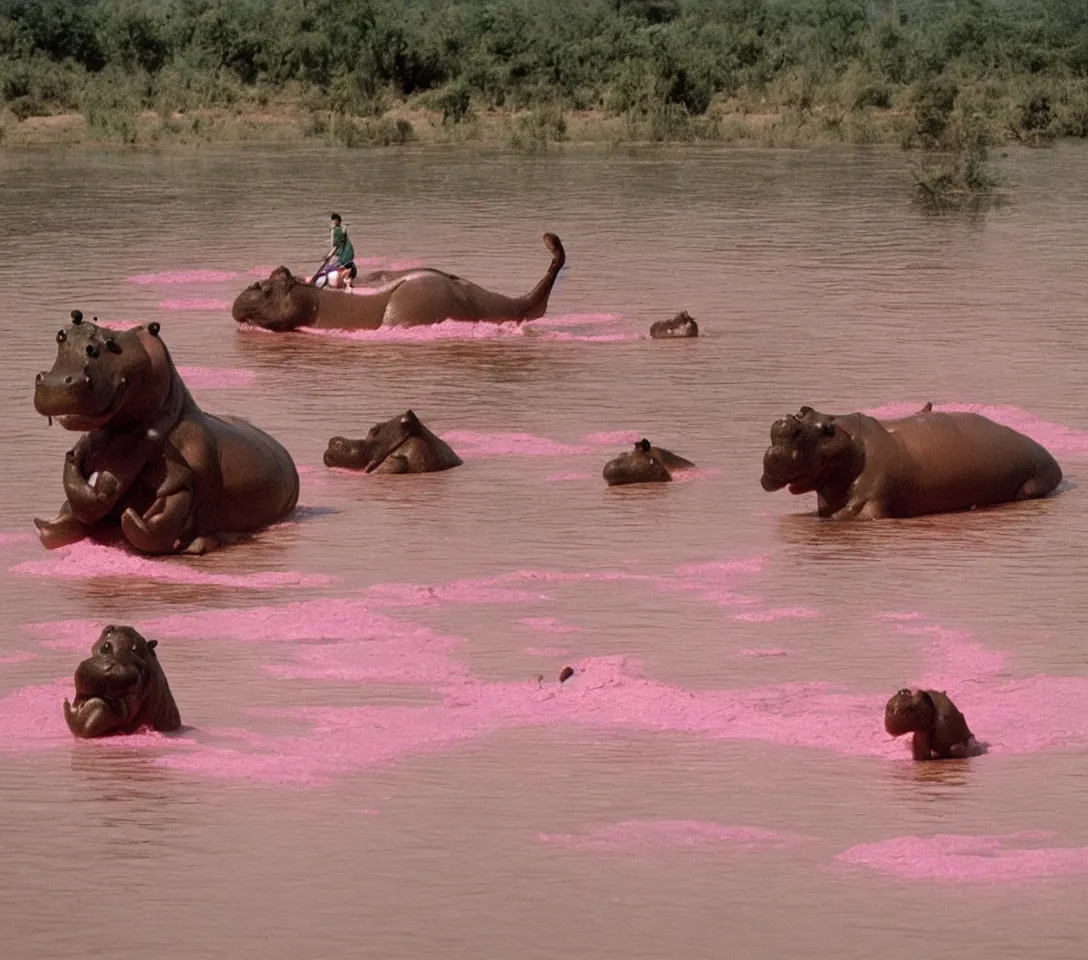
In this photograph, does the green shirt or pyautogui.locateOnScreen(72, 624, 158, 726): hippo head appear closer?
pyautogui.locateOnScreen(72, 624, 158, 726): hippo head

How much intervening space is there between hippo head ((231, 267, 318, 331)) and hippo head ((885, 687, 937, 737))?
45.7ft

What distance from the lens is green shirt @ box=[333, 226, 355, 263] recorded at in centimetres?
2445

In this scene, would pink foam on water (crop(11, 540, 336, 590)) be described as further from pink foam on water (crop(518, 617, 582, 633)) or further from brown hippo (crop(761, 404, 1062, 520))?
brown hippo (crop(761, 404, 1062, 520))

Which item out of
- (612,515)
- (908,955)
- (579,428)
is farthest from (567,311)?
(908,955)

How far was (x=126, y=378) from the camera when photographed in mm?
13594

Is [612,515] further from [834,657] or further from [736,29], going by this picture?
[736,29]

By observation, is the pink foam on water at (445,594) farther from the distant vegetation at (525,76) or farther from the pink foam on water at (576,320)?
the distant vegetation at (525,76)

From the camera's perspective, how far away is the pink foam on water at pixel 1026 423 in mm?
17031

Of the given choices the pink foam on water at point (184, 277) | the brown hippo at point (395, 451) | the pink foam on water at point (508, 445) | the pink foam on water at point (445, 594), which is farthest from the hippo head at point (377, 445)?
the pink foam on water at point (184, 277)

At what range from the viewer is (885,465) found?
14719mm

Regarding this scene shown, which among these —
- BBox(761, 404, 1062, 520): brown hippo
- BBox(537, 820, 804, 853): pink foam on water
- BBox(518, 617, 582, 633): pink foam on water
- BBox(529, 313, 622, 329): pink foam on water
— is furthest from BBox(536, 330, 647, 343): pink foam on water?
BBox(537, 820, 804, 853): pink foam on water

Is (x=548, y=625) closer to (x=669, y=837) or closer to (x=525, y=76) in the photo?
(x=669, y=837)

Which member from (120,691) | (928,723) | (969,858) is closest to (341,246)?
(120,691)

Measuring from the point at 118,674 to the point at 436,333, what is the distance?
13.0m
